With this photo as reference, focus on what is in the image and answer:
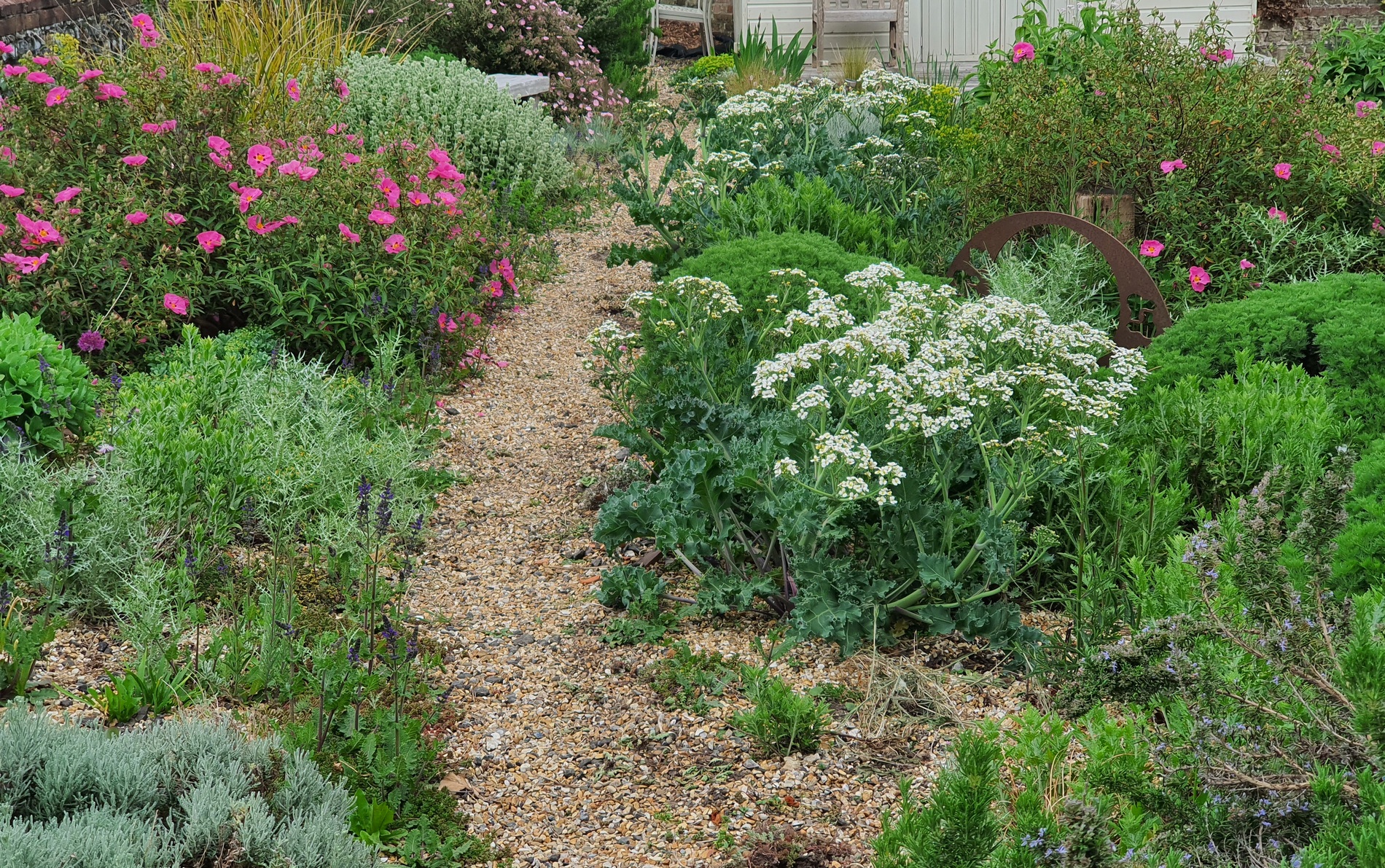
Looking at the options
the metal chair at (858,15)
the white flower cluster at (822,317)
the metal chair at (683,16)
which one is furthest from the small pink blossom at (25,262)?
the metal chair at (683,16)

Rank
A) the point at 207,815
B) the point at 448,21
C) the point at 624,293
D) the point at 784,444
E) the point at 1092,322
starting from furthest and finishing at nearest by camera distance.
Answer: the point at 448,21
the point at 624,293
the point at 1092,322
the point at 784,444
the point at 207,815

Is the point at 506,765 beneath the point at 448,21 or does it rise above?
beneath

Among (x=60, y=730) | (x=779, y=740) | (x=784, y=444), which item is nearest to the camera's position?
(x=60, y=730)

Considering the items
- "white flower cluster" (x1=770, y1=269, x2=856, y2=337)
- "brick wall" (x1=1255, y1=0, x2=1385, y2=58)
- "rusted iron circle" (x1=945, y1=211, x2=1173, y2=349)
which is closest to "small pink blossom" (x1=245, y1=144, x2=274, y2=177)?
"white flower cluster" (x1=770, y1=269, x2=856, y2=337)

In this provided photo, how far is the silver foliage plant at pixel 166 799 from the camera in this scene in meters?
2.07

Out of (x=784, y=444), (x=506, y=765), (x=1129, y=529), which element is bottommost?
(x=506, y=765)

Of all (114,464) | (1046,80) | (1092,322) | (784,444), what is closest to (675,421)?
(784,444)

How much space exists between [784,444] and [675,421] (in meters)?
0.63

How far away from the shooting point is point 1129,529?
3.42 metres

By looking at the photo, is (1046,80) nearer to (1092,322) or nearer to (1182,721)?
(1092,322)

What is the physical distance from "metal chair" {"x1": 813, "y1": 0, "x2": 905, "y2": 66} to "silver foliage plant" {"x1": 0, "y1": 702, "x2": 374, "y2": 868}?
12.1 meters

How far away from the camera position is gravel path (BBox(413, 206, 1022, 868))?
2701 millimetres

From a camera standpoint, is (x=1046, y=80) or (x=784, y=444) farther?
(x=1046, y=80)

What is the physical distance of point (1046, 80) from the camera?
249 inches
